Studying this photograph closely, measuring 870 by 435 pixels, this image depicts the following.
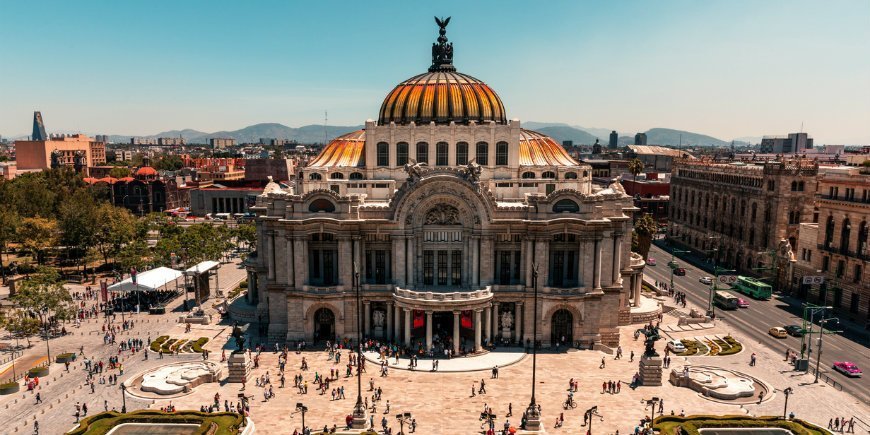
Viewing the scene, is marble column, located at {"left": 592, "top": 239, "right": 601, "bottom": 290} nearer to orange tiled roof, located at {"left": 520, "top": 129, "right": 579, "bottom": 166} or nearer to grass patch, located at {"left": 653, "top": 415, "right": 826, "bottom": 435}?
orange tiled roof, located at {"left": 520, "top": 129, "right": 579, "bottom": 166}

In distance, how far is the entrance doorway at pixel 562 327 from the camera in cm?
7031

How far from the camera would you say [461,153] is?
3113 inches

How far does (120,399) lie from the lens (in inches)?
2227

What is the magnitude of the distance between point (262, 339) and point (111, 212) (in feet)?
205

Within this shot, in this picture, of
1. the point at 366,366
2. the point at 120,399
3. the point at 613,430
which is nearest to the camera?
the point at 613,430

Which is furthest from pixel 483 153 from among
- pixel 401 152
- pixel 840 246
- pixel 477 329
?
pixel 840 246

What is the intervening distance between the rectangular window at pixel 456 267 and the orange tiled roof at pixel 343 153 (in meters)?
21.3

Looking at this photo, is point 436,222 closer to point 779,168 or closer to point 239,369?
point 239,369

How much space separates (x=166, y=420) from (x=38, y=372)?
2095 centimetres

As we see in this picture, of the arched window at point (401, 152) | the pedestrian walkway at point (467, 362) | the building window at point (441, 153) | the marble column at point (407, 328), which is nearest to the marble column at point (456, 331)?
the pedestrian walkway at point (467, 362)

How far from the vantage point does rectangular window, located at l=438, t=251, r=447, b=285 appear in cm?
7044

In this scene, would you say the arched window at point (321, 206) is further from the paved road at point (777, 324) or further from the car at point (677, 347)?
the paved road at point (777, 324)

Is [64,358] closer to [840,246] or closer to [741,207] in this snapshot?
[840,246]

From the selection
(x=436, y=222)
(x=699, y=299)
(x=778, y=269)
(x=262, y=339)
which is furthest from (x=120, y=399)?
(x=778, y=269)
